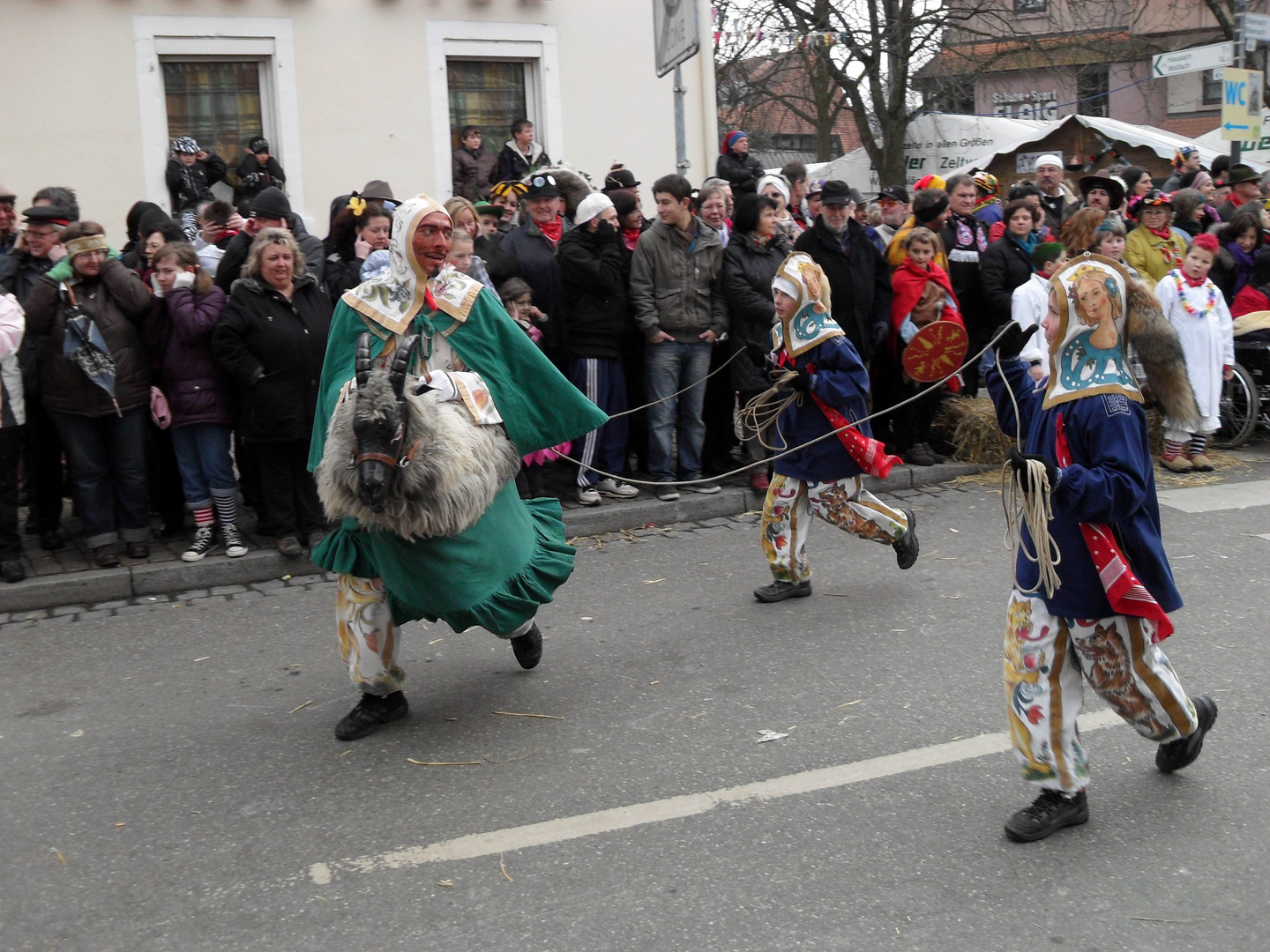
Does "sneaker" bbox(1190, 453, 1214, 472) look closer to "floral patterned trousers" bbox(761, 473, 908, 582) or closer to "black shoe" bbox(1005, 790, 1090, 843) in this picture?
"floral patterned trousers" bbox(761, 473, 908, 582)

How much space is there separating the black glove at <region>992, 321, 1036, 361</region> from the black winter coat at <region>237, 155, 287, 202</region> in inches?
344

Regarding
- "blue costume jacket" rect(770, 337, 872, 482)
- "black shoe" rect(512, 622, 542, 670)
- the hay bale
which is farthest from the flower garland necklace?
"black shoe" rect(512, 622, 542, 670)

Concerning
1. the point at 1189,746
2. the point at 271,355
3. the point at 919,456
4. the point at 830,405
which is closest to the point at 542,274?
the point at 271,355

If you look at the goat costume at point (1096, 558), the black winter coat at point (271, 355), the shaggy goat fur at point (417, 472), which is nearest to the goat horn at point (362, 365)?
the shaggy goat fur at point (417, 472)

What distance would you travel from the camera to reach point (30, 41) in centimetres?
1083

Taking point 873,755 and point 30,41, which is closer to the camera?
point 873,755

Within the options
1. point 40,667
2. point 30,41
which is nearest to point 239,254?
point 40,667

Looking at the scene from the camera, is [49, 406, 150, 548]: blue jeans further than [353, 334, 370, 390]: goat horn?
Yes

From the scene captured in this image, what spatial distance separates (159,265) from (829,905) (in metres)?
5.60

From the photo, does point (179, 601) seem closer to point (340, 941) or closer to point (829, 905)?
point (340, 941)

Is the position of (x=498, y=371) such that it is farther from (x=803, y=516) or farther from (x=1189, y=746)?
(x=1189, y=746)

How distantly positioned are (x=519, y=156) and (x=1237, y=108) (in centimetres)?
791

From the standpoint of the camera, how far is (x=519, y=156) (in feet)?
39.9

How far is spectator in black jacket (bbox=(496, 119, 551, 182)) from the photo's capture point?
1209 centimetres
